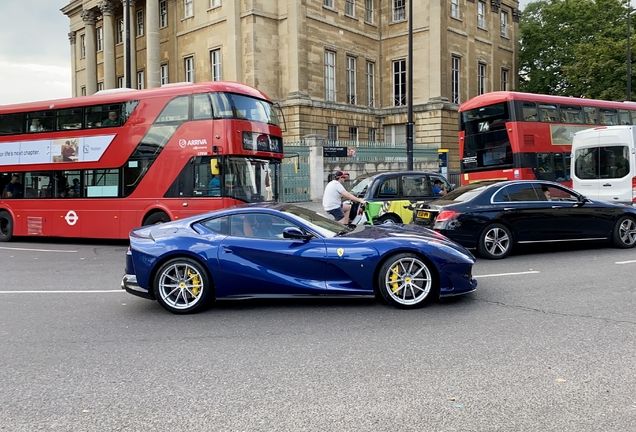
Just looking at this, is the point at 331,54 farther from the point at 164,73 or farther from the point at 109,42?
the point at 109,42

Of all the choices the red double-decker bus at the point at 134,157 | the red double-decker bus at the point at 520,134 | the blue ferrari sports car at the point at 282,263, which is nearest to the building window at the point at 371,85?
the red double-decker bus at the point at 520,134

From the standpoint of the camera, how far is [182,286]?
6.60 m

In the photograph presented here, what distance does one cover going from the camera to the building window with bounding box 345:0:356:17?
36.8 metres

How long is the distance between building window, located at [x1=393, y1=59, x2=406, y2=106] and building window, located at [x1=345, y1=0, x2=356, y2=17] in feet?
15.2

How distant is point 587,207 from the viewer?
1061 cm

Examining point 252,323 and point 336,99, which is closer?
point 252,323

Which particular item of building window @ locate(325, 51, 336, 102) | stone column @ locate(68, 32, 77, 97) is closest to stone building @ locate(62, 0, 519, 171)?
building window @ locate(325, 51, 336, 102)

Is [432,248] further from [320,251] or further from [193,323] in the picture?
[193,323]

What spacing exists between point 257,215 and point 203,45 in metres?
31.5

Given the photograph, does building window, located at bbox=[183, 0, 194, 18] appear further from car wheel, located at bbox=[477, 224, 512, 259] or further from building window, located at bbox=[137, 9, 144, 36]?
car wheel, located at bbox=[477, 224, 512, 259]

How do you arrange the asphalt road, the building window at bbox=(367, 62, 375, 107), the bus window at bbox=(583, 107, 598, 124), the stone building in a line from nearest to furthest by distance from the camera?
1. the asphalt road
2. the bus window at bbox=(583, 107, 598, 124)
3. the stone building
4. the building window at bbox=(367, 62, 375, 107)

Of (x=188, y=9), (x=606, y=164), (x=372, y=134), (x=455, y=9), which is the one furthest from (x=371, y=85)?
(x=606, y=164)

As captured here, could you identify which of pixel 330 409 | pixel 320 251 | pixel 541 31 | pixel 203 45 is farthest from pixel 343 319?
pixel 541 31

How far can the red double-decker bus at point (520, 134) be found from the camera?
17375 millimetres
